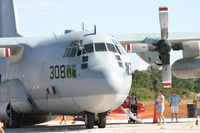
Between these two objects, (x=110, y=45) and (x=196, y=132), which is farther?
(x=110, y=45)

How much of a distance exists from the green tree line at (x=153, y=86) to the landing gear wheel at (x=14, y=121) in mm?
42831

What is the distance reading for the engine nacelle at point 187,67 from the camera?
27.9 meters

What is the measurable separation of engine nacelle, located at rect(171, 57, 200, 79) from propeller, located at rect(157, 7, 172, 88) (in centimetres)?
134

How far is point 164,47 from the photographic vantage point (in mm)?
25719

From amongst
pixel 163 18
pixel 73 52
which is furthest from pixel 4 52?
pixel 163 18

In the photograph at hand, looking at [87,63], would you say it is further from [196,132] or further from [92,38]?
[196,132]

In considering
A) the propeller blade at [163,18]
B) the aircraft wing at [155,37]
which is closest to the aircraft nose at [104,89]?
the propeller blade at [163,18]

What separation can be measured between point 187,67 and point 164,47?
2.67 m

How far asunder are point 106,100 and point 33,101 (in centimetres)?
469

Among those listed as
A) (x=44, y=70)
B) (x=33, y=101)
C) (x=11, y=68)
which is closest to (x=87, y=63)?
(x=44, y=70)

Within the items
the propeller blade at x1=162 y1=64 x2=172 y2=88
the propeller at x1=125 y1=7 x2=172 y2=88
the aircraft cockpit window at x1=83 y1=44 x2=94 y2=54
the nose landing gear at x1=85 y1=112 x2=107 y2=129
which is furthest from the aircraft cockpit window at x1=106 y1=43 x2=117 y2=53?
the propeller blade at x1=162 y1=64 x2=172 y2=88

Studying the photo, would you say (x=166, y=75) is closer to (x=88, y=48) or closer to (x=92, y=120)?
(x=92, y=120)

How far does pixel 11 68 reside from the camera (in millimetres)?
27891

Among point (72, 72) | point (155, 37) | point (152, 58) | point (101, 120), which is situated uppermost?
point (155, 37)
